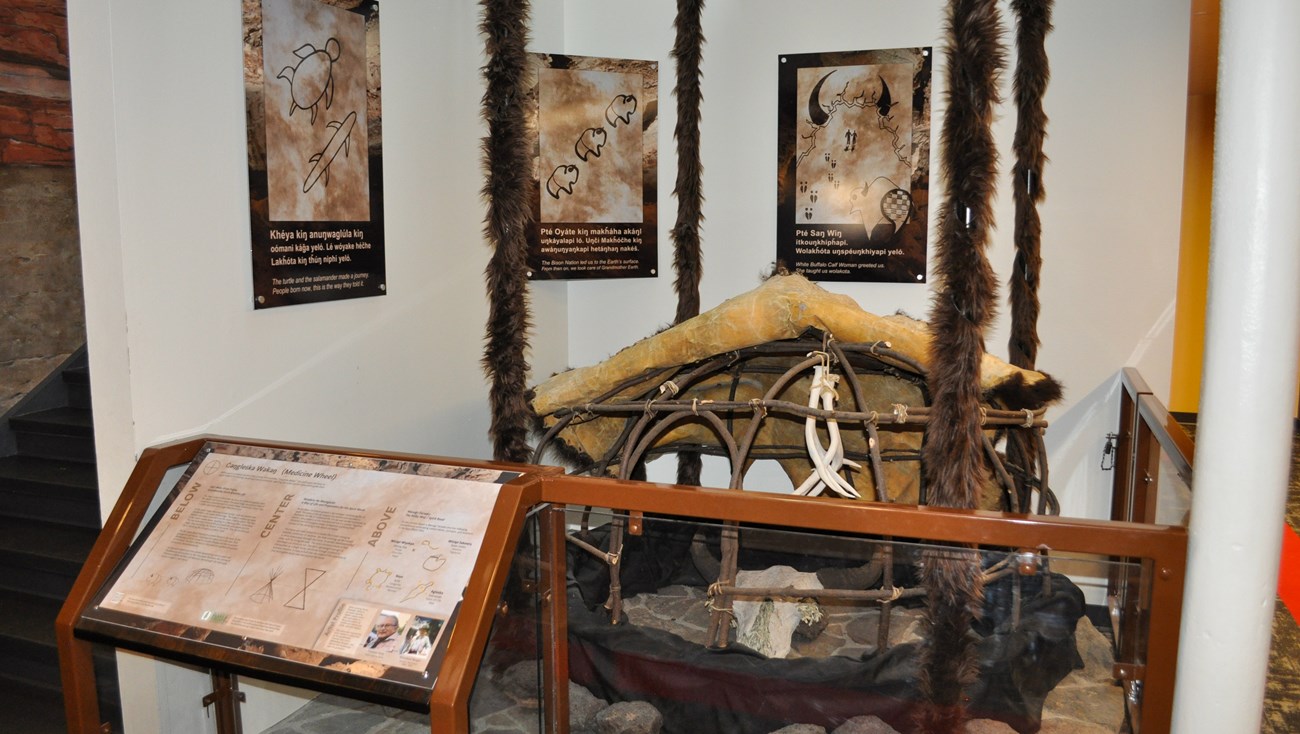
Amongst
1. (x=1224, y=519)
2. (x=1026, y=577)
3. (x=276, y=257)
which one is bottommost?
(x=1026, y=577)

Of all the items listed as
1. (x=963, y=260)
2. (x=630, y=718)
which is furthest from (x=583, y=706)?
(x=963, y=260)

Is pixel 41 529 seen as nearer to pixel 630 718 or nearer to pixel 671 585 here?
pixel 630 718

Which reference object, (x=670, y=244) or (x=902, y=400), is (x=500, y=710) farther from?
(x=670, y=244)

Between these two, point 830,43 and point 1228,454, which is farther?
point 830,43

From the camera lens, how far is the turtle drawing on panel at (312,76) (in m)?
3.09

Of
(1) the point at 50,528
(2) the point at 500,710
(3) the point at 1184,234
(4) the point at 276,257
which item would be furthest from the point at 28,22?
(3) the point at 1184,234

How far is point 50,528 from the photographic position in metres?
3.00

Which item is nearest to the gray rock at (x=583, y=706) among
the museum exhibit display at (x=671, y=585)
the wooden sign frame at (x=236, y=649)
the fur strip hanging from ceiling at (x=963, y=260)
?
the museum exhibit display at (x=671, y=585)

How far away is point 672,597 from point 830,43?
321cm

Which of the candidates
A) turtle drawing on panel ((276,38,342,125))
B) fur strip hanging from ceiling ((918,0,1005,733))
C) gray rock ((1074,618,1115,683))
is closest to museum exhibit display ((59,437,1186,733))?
gray rock ((1074,618,1115,683))

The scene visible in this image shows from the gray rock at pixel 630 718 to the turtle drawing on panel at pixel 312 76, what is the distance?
85.1 inches

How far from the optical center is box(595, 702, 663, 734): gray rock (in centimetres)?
230

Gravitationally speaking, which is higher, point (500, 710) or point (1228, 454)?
point (1228, 454)

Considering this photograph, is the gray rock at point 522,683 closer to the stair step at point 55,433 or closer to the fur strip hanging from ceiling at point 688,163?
the stair step at point 55,433
